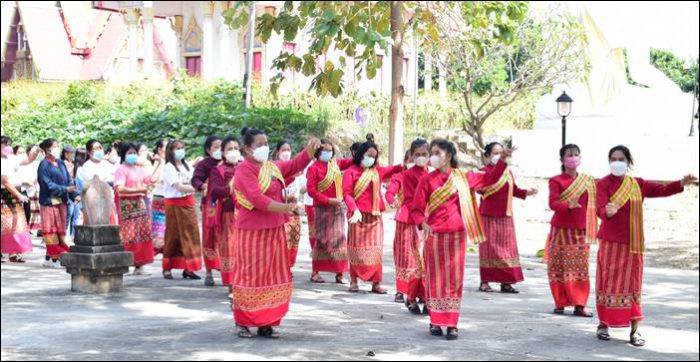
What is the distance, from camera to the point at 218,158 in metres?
11.6

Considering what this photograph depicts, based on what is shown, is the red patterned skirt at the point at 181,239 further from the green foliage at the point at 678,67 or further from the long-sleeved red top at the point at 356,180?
the green foliage at the point at 678,67

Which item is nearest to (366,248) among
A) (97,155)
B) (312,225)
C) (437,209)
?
(312,225)

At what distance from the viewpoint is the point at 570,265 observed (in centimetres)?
1029

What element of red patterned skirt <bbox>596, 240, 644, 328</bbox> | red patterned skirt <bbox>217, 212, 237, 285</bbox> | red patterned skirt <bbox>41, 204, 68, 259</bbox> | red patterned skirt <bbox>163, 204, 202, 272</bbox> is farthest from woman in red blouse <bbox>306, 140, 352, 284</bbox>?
red patterned skirt <bbox>596, 240, 644, 328</bbox>

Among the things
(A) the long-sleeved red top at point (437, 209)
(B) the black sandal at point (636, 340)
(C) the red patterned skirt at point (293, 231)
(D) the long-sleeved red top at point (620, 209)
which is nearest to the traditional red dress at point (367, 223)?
(C) the red patterned skirt at point (293, 231)

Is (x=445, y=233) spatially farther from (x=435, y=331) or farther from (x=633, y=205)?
(x=633, y=205)

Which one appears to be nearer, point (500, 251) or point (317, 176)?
point (500, 251)

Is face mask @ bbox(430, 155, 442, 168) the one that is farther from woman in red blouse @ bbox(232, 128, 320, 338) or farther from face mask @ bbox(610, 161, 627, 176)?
face mask @ bbox(610, 161, 627, 176)

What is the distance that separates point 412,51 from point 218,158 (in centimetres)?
1736

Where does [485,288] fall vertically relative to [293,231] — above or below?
below

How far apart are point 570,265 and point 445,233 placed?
1.84 meters

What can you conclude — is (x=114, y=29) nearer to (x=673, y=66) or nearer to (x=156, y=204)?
(x=156, y=204)

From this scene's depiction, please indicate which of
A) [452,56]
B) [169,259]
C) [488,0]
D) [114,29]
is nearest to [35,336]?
[169,259]

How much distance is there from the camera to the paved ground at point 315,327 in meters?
8.36
